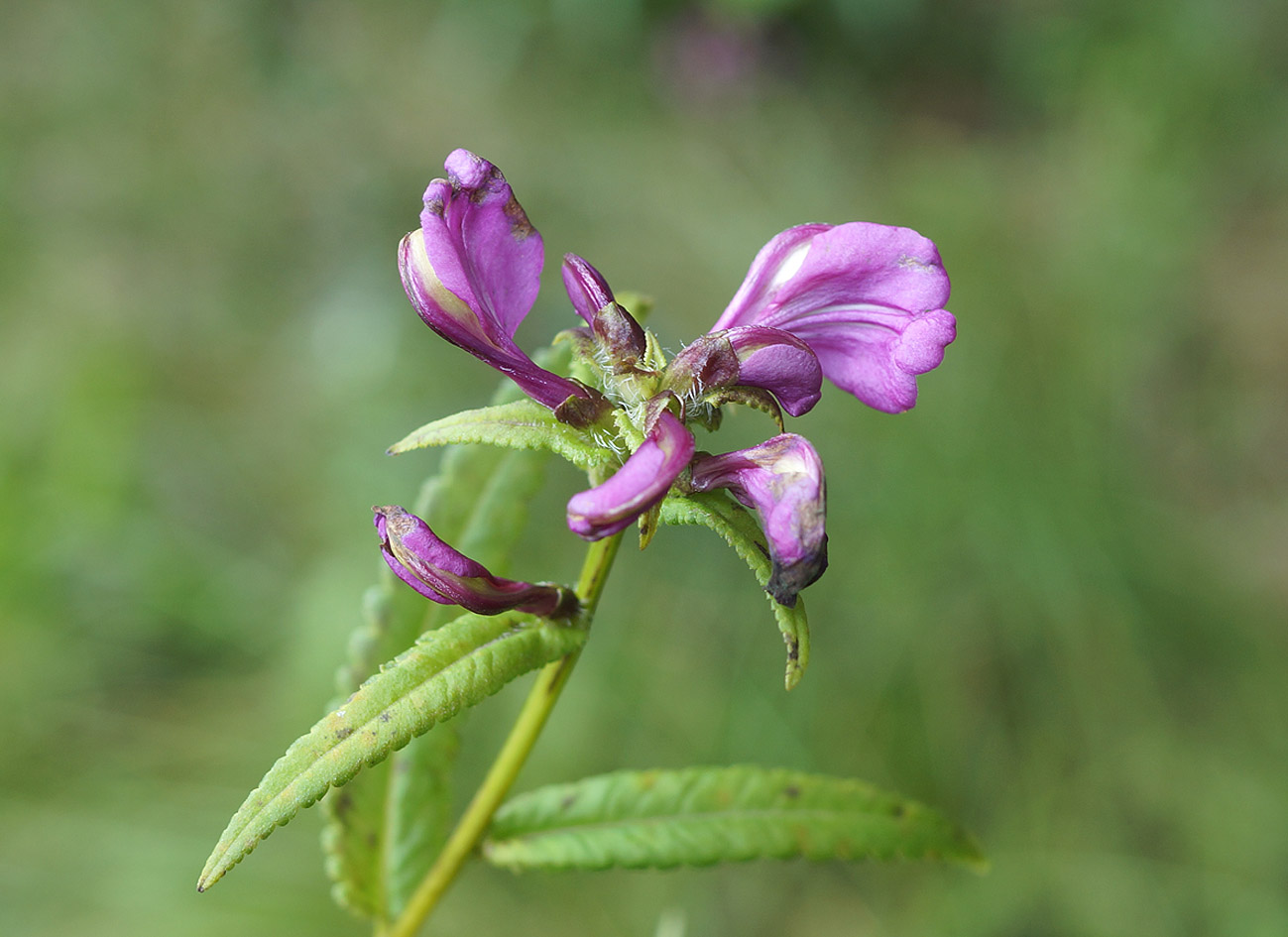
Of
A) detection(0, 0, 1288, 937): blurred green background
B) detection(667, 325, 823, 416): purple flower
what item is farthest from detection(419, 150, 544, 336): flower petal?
detection(0, 0, 1288, 937): blurred green background

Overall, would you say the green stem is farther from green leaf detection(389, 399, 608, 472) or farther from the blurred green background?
the blurred green background

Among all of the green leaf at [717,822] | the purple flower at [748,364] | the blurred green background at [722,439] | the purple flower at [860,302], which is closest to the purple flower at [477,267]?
the purple flower at [748,364]

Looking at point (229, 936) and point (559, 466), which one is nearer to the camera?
point (229, 936)

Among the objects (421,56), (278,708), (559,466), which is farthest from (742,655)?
(421,56)

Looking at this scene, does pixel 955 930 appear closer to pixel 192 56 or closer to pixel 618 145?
pixel 618 145

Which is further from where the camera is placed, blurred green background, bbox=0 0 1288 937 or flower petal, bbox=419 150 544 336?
blurred green background, bbox=0 0 1288 937

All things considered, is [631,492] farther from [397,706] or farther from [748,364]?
[397,706]
